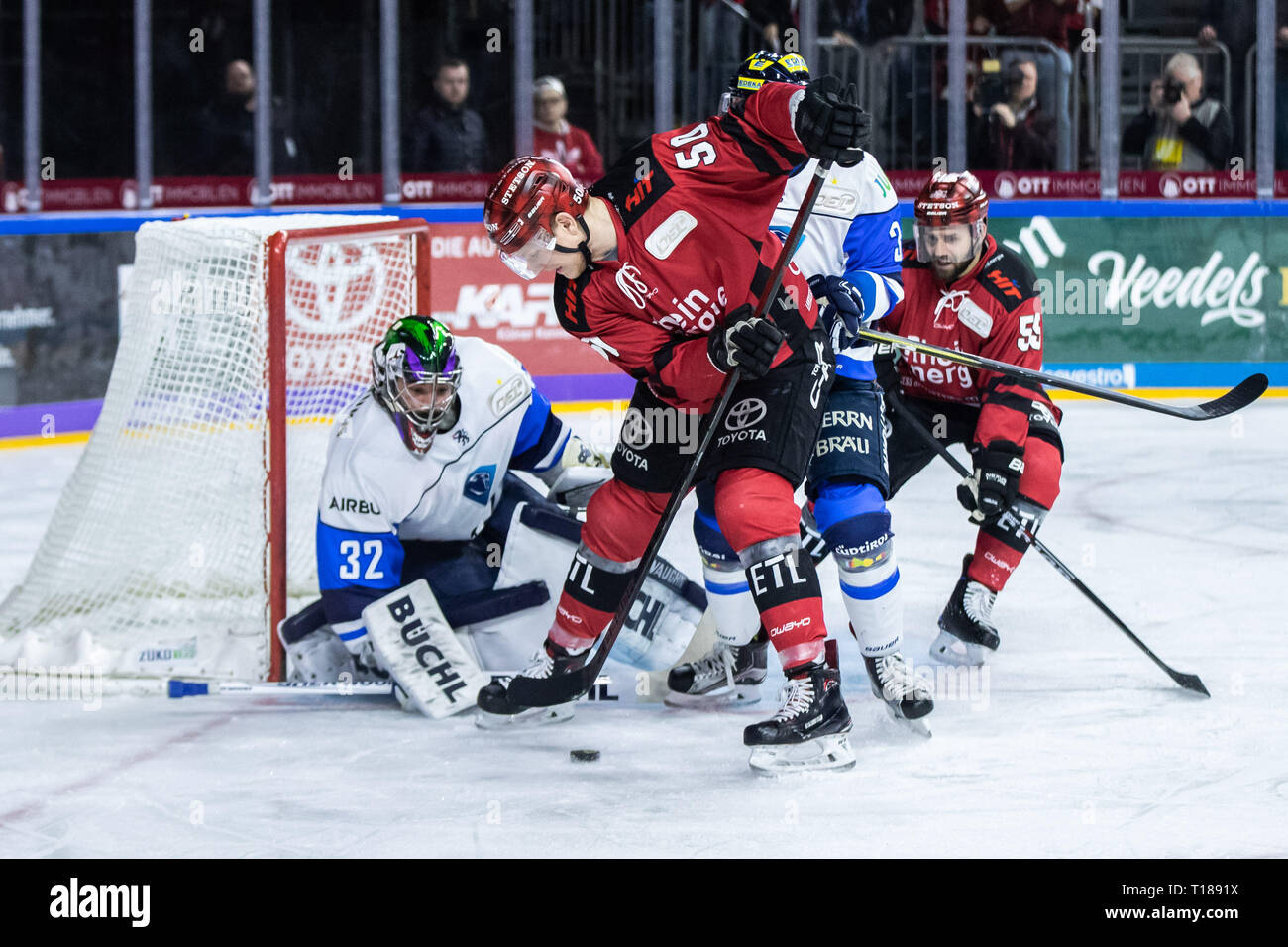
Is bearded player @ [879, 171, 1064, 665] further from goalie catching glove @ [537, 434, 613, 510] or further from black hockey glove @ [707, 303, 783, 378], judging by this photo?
black hockey glove @ [707, 303, 783, 378]

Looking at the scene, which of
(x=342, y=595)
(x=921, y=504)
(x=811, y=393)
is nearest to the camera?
(x=811, y=393)

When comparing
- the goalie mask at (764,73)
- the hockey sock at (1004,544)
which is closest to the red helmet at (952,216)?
the goalie mask at (764,73)

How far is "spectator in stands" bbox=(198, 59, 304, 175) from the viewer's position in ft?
26.4

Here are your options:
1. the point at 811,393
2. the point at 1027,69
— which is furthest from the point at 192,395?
the point at 1027,69

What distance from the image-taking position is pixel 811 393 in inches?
130

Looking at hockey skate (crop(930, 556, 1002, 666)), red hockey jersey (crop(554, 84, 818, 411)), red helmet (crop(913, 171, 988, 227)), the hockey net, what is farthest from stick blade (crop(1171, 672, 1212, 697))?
the hockey net

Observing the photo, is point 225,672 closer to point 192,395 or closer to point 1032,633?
point 192,395

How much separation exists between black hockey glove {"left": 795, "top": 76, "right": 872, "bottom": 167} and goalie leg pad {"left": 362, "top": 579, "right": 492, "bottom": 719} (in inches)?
48.7

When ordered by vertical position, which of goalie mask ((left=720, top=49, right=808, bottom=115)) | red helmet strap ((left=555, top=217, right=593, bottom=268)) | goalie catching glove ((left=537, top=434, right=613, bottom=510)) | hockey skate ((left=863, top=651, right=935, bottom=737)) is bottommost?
hockey skate ((left=863, top=651, right=935, bottom=737))

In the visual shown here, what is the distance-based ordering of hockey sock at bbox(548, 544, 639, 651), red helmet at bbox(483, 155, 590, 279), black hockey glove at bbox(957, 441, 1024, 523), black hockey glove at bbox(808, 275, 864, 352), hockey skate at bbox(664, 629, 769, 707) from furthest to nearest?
black hockey glove at bbox(957, 441, 1024, 523), hockey skate at bbox(664, 629, 769, 707), black hockey glove at bbox(808, 275, 864, 352), hockey sock at bbox(548, 544, 639, 651), red helmet at bbox(483, 155, 590, 279)

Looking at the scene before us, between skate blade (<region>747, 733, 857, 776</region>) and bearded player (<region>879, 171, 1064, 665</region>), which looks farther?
bearded player (<region>879, 171, 1064, 665</region>)

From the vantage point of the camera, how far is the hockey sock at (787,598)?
3.17 meters

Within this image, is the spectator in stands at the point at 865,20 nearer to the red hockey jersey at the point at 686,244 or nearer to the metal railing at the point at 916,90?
the metal railing at the point at 916,90

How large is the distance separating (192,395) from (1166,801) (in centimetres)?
226
